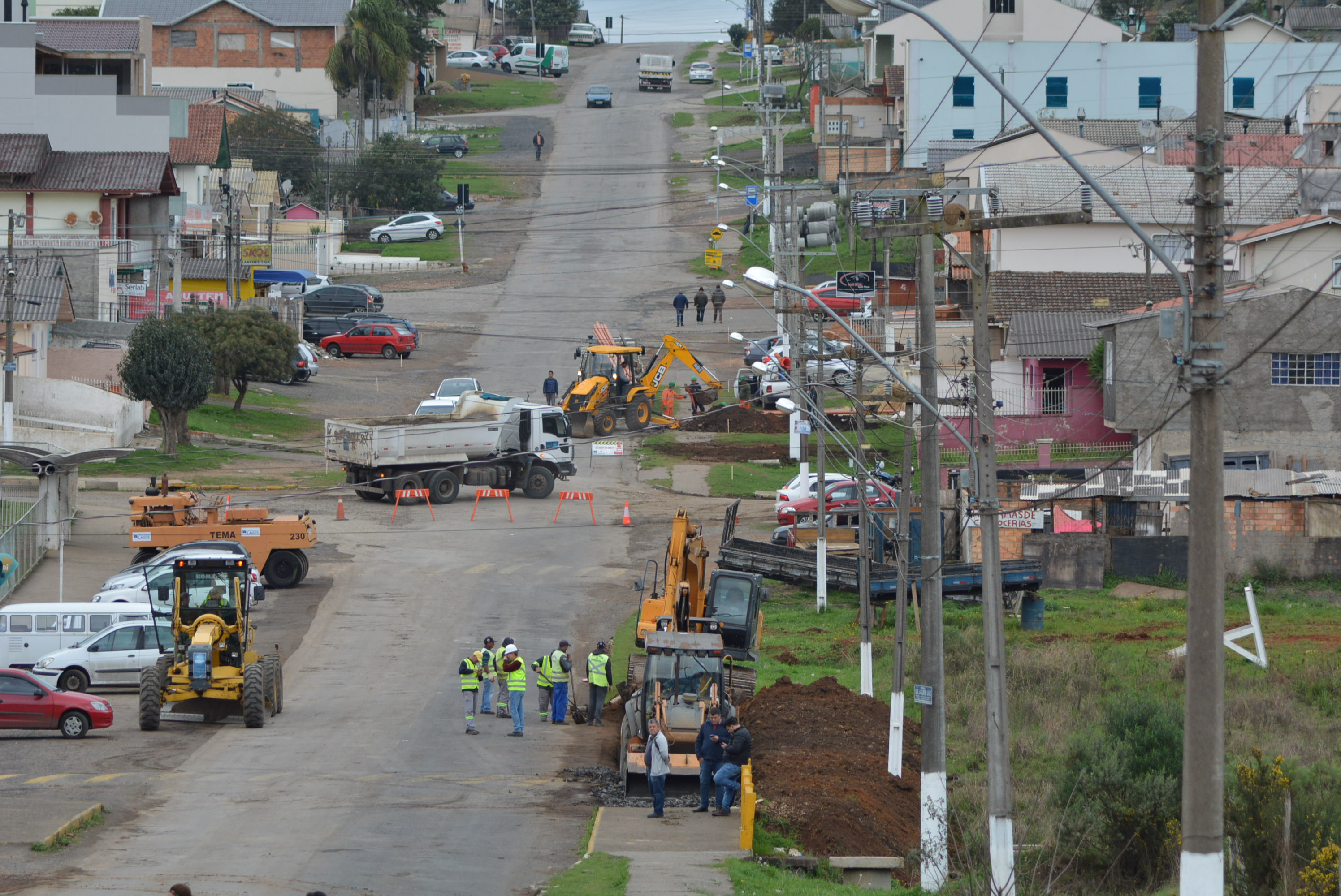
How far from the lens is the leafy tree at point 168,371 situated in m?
48.1

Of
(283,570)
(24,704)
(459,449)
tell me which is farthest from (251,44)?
(24,704)

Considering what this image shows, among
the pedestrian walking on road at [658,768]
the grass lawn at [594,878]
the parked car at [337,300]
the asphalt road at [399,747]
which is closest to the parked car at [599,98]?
the parked car at [337,300]

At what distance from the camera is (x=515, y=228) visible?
3647 inches

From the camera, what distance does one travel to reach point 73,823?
758 inches

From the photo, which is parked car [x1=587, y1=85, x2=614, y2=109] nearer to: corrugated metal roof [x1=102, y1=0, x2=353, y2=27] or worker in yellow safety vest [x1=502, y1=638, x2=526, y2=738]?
corrugated metal roof [x1=102, y1=0, x2=353, y2=27]

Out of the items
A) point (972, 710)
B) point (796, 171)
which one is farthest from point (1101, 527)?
point (796, 171)

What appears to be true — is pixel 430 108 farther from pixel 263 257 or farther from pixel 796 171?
pixel 263 257

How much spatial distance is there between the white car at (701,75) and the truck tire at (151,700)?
11636 centimetres

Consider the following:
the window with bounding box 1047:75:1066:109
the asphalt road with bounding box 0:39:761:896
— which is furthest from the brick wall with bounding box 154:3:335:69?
the asphalt road with bounding box 0:39:761:896

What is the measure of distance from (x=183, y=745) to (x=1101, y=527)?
24283 mm

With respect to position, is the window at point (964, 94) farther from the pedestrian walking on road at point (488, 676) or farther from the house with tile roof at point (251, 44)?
the pedestrian walking on road at point (488, 676)

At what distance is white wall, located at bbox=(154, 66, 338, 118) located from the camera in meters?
117

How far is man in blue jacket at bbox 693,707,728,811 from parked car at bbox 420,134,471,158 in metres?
89.0

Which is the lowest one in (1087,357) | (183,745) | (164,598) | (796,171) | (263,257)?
(183,745)
